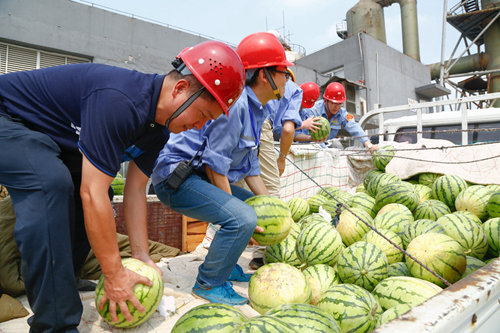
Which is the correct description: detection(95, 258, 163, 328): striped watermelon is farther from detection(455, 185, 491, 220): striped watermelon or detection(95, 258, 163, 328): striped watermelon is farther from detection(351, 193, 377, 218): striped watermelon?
detection(455, 185, 491, 220): striped watermelon

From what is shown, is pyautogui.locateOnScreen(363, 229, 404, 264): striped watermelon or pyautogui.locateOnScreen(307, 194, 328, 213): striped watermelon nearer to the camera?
pyautogui.locateOnScreen(363, 229, 404, 264): striped watermelon

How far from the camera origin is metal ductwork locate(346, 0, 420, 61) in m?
18.4

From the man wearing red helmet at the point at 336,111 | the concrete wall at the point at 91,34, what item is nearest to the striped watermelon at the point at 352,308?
the man wearing red helmet at the point at 336,111

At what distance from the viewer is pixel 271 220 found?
2.45m

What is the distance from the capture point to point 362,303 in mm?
1891

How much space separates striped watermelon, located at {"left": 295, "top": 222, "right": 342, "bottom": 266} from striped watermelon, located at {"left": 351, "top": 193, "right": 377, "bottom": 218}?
1.40 m

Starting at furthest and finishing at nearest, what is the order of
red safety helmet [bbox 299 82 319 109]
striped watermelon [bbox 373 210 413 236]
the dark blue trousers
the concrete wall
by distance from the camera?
1. the concrete wall
2. red safety helmet [bbox 299 82 319 109]
3. striped watermelon [bbox 373 210 413 236]
4. the dark blue trousers

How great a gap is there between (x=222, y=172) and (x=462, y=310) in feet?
5.36

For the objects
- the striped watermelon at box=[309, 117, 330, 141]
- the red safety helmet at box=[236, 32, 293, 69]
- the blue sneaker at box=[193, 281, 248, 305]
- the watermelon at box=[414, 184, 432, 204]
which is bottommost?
the blue sneaker at box=[193, 281, 248, 305]

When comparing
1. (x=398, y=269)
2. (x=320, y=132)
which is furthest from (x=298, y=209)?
(x=320, y=132)

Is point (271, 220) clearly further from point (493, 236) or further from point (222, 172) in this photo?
point (493, 236)

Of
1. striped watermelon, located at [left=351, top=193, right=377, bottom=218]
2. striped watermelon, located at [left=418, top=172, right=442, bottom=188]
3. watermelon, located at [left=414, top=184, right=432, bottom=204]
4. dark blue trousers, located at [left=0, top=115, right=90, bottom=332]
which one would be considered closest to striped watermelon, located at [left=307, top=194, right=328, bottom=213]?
striped watermelon, located at [left=351, top=193, right=377, bottom=218]

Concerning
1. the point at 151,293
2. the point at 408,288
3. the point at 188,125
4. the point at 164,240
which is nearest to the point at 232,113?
the point at 188,125

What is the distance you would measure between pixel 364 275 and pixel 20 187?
6.92 ft
